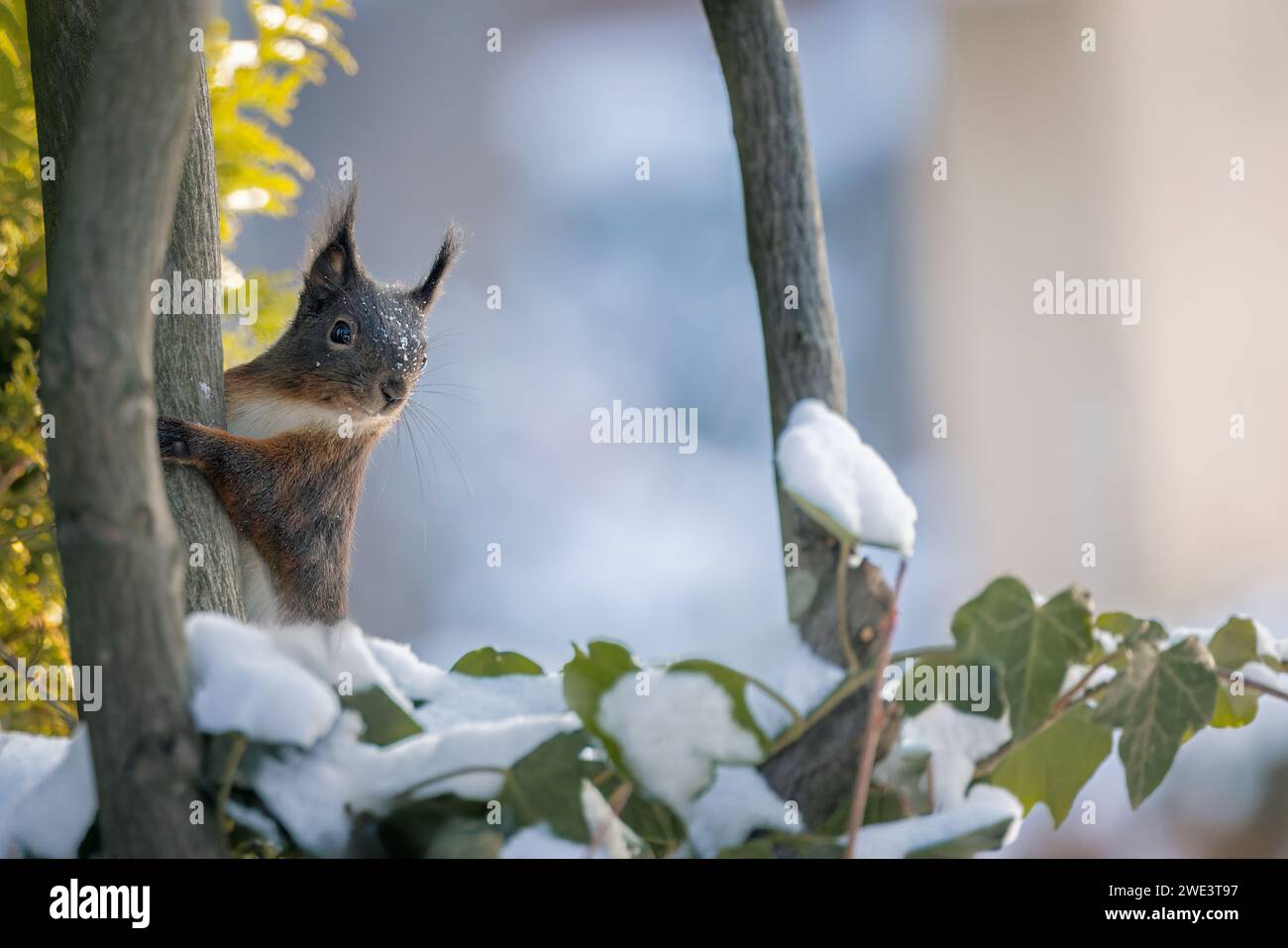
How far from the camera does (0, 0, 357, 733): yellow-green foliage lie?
783 mm

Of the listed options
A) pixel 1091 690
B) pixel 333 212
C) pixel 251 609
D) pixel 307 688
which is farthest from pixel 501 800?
pixel 333 212

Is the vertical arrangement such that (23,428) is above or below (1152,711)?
above

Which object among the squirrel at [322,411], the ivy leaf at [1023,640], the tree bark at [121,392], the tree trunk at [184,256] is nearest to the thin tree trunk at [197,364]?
the tree trunk at [184,256]

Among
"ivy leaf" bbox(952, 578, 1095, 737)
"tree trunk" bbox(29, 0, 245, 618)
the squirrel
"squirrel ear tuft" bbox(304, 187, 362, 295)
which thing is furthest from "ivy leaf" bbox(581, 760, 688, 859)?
"squirrel ear tuft" bbox(304, 187, 362, 295)

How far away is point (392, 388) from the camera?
0.77 metres

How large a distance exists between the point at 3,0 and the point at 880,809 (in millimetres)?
749

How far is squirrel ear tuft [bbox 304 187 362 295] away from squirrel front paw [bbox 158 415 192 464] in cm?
24

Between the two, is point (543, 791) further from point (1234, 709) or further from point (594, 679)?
point (1234, 709)

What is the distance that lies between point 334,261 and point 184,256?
0.25 metres

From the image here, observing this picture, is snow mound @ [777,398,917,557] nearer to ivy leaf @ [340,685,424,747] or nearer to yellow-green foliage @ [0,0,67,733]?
ivy leaf @ [340,685,424,747]

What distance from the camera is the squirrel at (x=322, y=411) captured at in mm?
734

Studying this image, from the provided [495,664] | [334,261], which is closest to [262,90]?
[334,261]

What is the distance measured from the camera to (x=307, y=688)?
295 mm

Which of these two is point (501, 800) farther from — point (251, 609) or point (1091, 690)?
point (251, 609)
